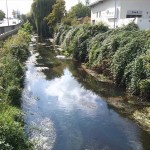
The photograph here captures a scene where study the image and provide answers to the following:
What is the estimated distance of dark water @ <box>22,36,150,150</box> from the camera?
38.8 ft

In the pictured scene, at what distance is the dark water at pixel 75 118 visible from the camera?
11.8m

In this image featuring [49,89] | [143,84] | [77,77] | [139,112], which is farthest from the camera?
[77,77]

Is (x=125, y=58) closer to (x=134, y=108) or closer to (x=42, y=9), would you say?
(x=134, y=108)

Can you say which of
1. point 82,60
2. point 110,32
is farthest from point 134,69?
point 82,60

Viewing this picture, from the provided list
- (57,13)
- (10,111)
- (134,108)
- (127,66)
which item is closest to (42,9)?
(57,13)

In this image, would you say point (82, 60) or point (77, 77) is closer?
point (77, 77)

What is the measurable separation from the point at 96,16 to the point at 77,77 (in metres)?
28.4

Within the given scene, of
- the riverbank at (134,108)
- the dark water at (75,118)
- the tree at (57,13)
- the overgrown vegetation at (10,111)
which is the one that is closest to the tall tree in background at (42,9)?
the tree at (57,13)

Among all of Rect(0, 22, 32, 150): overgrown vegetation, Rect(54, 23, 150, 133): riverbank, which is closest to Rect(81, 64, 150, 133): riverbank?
Rect(54, 23, 150, 133): riverbank

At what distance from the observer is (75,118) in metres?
14.5

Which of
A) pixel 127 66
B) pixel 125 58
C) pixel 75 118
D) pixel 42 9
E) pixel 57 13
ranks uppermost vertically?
pixel 42 9

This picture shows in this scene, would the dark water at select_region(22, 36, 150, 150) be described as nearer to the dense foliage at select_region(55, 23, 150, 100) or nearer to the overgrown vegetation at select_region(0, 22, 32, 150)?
the overgrown vegetation at select_region(0, 22, 32, 150)

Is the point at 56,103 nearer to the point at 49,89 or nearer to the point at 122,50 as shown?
the point at 49,89

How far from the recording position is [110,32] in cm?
2684
